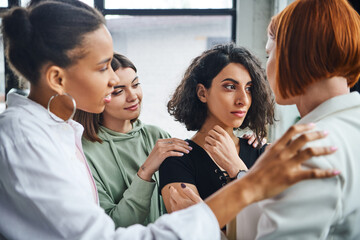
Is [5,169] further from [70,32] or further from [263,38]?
[263,38]

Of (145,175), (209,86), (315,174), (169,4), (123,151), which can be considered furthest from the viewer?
(169,4)

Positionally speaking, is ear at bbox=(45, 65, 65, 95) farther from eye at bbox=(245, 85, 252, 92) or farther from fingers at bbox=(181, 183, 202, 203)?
eye at bbox=(245, 85, 252, 92)

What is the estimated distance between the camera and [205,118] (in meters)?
1.54

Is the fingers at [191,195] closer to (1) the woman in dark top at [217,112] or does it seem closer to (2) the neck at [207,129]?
(1) the woman in dark top at [217,112]

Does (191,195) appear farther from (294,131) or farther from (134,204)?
(294,131)

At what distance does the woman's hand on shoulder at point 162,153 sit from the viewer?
1342 mm

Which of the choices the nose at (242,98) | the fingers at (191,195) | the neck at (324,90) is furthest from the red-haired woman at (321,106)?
the nose at (242,98)

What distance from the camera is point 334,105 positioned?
886mm

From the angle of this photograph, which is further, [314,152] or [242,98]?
[242,98]

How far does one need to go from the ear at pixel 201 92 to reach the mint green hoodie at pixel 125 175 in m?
0.36

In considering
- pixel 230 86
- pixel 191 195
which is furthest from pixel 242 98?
pixel 191 195

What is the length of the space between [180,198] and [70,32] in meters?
0.63

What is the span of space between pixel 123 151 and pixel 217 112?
0.49 meters

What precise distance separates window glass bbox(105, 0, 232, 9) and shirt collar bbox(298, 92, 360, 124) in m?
2.17
